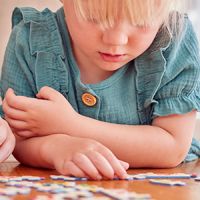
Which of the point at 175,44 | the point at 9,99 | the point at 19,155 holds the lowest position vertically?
the point at 19,155

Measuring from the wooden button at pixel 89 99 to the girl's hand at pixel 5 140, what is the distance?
0.18 m

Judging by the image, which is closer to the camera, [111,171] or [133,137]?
[111,171]

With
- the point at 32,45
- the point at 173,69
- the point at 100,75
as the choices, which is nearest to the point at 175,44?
the point at 173,69

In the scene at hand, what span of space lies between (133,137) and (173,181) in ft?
0.71

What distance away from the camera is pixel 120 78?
1.12 metres

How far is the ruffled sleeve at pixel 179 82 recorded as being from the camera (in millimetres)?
1062

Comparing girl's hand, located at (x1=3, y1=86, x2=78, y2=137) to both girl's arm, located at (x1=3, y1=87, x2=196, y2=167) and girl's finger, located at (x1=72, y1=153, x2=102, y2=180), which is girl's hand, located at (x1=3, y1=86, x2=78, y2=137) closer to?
girl's arm, located at (x1=3, y1=87, x2=196, y2=167)

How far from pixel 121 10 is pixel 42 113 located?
24 cm

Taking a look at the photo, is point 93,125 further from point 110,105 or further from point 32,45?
point 32,45

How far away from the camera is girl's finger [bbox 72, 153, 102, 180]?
808 mm

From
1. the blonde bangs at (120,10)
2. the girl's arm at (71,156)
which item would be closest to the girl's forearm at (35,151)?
the girl's arm at (71,156)

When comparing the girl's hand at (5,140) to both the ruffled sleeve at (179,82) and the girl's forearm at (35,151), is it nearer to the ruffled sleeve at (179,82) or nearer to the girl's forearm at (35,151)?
the girl's forearm at (35,151)

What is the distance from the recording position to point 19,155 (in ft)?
3.36

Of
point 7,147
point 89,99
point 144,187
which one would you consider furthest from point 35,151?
point 144,187
